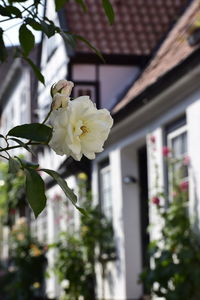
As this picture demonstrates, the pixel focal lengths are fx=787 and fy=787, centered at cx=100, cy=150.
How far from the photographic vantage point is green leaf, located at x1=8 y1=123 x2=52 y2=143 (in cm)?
147

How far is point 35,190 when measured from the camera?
149 centimetres

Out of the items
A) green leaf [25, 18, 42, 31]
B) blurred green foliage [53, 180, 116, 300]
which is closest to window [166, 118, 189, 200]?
blurred green foliage [53, 180, 116, 300]

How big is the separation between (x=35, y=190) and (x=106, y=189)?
384 inches

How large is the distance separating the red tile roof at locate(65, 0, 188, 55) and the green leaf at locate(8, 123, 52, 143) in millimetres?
9991

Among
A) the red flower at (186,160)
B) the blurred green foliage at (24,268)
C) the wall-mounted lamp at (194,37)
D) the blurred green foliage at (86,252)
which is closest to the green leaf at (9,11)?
the red flower at (186,160)

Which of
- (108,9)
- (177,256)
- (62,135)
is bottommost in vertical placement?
(177,256)

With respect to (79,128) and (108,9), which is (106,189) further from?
(79,128)

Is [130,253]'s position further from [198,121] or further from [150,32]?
[150,32]

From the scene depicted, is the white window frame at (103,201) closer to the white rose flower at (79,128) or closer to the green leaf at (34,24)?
the green leaf at (34,24)

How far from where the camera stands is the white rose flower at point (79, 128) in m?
1.50

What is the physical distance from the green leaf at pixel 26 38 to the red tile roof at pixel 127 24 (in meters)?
9.56

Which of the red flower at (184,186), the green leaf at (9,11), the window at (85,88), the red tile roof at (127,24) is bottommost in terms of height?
the green leaf at (9,11)

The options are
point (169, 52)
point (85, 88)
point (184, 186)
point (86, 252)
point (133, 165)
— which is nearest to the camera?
point (184, 186)

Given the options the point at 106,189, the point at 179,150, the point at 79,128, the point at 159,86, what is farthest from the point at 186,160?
the point at 79,128
